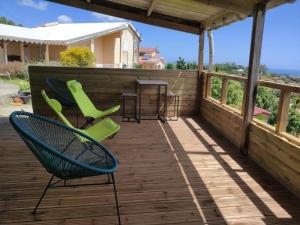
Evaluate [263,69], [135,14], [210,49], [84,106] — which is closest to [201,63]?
[210,49]

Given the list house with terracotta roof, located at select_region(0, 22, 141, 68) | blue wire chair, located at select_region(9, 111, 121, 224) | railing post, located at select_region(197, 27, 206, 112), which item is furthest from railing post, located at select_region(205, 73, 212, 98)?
house with terracotta roof, located at select_region(0, 22, 141, 68)

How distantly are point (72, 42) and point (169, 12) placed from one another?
344 inches

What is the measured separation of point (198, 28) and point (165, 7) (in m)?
Result: 1.31

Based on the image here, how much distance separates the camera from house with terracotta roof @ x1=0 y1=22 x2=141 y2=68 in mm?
13227

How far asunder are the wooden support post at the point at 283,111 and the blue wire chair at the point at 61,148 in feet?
6.96

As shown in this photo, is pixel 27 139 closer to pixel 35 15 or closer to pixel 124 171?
pixel 124 171

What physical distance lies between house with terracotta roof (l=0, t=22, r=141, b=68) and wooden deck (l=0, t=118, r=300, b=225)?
10.4 m

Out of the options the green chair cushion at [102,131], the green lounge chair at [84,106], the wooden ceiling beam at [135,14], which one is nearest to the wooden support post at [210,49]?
the wooden ceiling beam at [135,14]

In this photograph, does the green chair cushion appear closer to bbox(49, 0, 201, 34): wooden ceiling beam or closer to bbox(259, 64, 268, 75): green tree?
bbox(259, 64, 268, 75): green tree

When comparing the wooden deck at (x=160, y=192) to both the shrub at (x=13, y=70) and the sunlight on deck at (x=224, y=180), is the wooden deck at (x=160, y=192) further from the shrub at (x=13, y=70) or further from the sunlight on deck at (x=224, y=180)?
the shrub at (x=13, y=70)

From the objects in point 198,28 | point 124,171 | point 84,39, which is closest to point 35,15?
point 84,39

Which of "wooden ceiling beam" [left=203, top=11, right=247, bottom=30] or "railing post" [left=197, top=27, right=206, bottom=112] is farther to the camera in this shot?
"railing post" [left=197, top=27, right=206, bottom=112]

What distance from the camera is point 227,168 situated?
132 inches

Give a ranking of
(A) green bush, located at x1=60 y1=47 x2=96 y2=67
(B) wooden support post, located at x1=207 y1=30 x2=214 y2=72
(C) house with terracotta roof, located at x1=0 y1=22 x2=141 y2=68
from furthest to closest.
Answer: (C) house with terracotta roof, located at x1=0 y1=22 x2=141 y2=68, (A) green bush, located at x1=60 y1=47 x2=96 y2=67, (B) wooden support post, located at x1=207 y1=30 x2=214 y2=72
